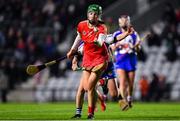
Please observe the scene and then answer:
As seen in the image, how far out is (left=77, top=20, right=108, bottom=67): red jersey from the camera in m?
17.0

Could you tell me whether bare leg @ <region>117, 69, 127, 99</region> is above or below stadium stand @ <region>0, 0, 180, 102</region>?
below

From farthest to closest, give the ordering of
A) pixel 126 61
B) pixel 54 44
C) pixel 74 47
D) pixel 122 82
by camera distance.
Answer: pixel 54 44 → pixel 126 61 → pixel 122 82 → pixel 74 47

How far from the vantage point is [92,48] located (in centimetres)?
1709

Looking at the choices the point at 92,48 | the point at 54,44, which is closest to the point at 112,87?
the point at 92,48

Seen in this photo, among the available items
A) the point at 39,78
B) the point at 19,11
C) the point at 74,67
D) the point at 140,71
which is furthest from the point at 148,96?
the point at 74,67

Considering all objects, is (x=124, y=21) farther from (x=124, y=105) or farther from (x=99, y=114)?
(x=99, y=114)

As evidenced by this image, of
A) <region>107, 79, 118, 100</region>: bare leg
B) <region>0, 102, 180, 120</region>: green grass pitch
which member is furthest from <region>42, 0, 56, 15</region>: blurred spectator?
<region>107, 79, 118, 100</region>: bare leg

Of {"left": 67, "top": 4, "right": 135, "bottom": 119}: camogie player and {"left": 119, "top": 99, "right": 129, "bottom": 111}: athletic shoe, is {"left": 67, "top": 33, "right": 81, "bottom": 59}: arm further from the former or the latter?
{"left": 119, "top": 99, "right": 129, "bottom": 111}: athletic shoe

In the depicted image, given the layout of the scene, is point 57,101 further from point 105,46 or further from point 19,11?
point 105,46

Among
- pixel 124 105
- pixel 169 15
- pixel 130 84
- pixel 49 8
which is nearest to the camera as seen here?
pixel 124 105

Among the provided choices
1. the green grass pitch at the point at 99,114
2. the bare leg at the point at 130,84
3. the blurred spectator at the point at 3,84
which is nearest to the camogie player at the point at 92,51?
the green grass pitch at the point at 99,114

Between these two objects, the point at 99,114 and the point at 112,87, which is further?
the point at 112,87

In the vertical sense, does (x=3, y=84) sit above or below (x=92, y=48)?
above

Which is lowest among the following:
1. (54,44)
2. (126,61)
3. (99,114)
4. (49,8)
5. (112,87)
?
(99,114)
